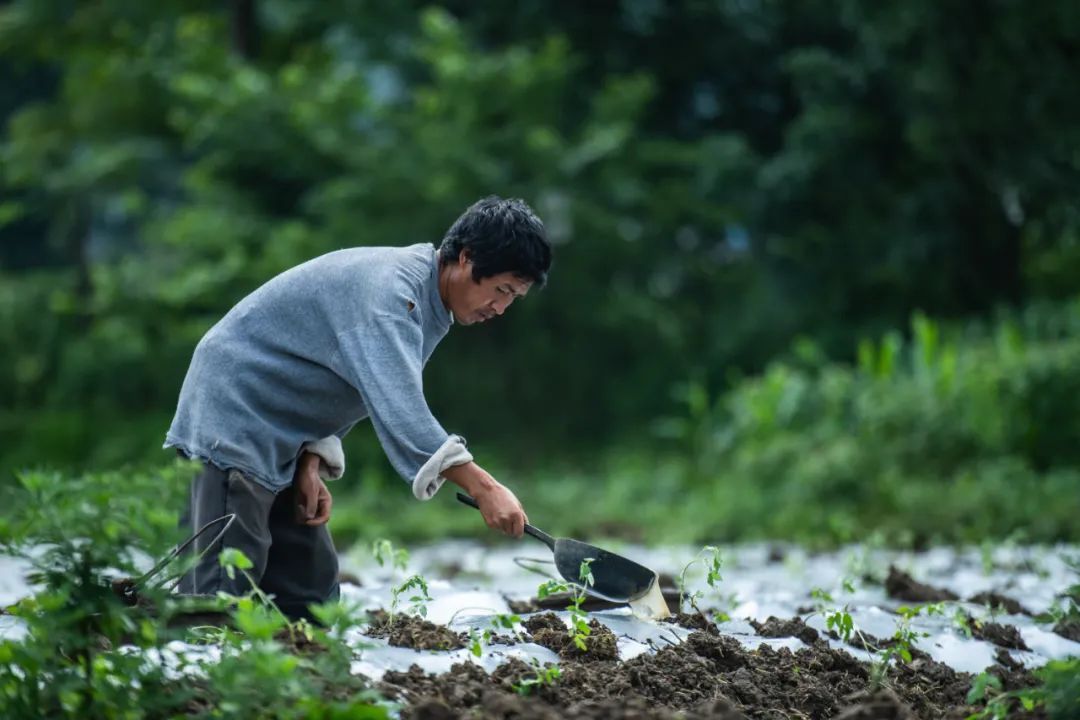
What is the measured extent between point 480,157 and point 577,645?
1043cm

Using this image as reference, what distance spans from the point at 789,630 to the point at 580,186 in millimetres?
10524

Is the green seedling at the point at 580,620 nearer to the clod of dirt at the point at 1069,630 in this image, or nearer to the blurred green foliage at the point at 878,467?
the clod of dirt at the point at 1069,630

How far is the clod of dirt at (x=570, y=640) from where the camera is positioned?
363 centimetres

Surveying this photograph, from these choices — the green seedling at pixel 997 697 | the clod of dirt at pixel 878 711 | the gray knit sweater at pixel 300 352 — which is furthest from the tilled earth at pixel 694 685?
the gray knit sweater at pixel 300 352

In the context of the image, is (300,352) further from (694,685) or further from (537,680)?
(694,685)

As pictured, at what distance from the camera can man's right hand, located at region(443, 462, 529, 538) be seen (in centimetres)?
353

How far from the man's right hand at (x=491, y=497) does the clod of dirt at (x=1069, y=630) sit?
2.35 meters

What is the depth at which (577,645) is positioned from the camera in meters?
3.59

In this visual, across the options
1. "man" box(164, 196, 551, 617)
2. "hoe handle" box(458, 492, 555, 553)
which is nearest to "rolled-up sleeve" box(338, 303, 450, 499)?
"man" box(164, 196, 551, 617)

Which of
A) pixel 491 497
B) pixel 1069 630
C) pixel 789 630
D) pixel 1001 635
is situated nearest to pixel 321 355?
pixel 491 497

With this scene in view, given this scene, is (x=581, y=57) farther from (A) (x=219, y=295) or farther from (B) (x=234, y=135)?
(A) (x=219, y=295)

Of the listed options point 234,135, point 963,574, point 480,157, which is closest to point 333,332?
point 963,574

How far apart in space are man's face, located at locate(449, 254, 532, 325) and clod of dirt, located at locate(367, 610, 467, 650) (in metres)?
0.85

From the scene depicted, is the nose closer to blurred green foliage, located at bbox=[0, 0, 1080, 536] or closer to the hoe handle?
the hoe handle
